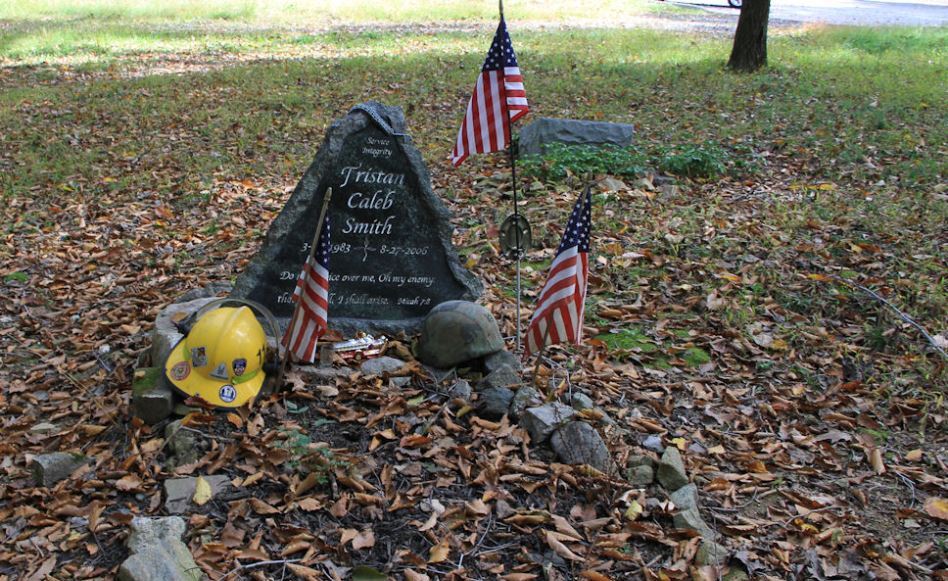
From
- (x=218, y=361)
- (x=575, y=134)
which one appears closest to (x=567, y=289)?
(x=218, y=361)

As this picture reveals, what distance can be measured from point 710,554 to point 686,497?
384mm

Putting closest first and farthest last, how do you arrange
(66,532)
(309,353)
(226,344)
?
(66,532) < (226,344) < (309,353)

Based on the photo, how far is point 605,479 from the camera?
4.09 m

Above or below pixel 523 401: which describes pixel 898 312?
above

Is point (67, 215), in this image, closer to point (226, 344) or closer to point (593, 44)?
point (226, 344)

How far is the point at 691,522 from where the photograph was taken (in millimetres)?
3879

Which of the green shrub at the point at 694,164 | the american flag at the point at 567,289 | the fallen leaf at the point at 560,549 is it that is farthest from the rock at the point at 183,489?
the green shrub at the point at 694,164

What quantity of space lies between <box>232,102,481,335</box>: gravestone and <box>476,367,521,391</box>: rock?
83cm

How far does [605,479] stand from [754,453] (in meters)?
1.05

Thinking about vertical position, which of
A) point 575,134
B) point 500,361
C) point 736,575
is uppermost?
point 575,134

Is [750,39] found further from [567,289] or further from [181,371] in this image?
[181,371]

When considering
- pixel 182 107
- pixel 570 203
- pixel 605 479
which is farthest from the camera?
pixel 182 107

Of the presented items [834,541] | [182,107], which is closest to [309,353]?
[834,541]

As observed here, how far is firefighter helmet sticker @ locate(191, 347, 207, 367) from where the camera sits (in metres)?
4.46
